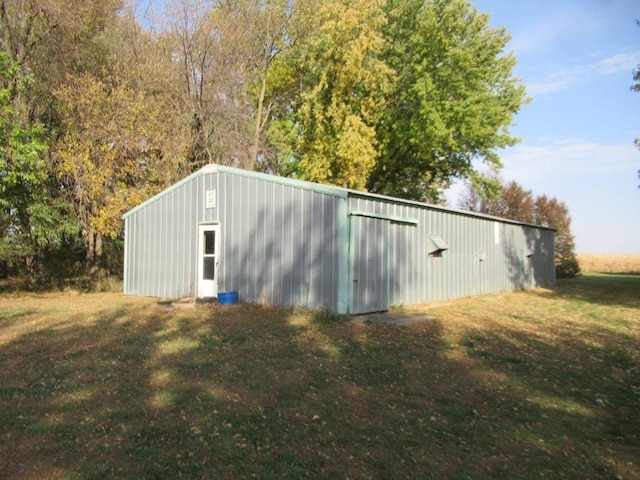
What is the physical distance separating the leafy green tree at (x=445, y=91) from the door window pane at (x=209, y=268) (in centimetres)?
1393

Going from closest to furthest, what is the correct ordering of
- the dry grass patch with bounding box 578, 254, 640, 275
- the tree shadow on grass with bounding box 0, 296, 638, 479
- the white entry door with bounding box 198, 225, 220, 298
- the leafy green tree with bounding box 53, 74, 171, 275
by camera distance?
1. the tree shadow on grass with bounding box 0, 296, 638, 479
2. the white entry door with bounding box 198, 225, 220, 298
3. the leafy green tree with bounding box 53, 74, 171, 275
4. the dry grass patch with bounding box 578, 254, 640, 275

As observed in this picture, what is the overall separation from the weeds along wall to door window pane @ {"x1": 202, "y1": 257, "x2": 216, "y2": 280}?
0.17 metres

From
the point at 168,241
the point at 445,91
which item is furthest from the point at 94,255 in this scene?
the point at 445,91

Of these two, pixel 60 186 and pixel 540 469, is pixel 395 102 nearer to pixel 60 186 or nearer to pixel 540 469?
pixel 60 186

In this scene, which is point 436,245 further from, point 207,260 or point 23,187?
point 23,187

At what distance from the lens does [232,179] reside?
43.8ft

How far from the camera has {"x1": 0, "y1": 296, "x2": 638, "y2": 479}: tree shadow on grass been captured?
3.89m

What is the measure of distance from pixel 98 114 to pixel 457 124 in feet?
52.8

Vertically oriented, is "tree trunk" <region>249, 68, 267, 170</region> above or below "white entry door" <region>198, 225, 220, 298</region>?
above

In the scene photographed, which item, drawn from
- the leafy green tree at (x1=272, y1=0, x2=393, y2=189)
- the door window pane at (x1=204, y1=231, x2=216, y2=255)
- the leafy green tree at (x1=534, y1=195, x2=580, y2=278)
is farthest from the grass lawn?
the leafy green tree at (x1=534, y1=195, x2=580, y2=278)

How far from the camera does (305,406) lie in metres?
5.20

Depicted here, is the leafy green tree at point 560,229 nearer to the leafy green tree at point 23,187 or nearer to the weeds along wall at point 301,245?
the weeds along wall at point 301,245

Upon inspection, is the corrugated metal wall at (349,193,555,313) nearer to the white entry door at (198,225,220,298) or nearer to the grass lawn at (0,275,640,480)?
the grass lawn at (0,275,640,480)

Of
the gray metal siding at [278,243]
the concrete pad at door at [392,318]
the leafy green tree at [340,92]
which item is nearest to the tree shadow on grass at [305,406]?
the concrete pad at door at [392,318]
